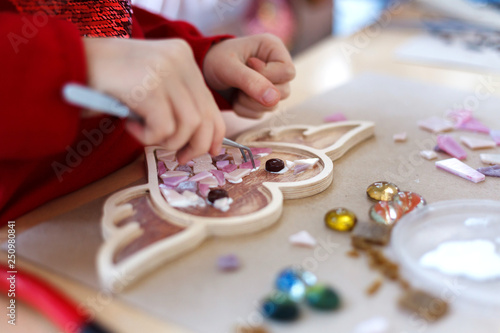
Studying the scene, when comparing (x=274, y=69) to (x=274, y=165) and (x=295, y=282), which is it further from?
(x=295, y=282)

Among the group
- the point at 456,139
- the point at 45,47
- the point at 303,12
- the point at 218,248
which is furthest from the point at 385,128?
the point at 303,12

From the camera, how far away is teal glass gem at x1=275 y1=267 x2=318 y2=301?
0.37m

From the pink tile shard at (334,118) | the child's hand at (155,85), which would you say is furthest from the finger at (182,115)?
the pink tile shard at (334,118)

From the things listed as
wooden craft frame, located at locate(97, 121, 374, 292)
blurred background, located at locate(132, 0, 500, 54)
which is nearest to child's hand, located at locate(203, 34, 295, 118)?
wooden craft frame, located at locate(97, 121, 374, 292)

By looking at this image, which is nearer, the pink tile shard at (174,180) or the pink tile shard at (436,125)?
the pink tile shard at (174,180)

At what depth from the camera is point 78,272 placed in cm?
41

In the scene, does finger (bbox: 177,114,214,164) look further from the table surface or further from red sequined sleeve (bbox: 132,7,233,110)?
red sequined sleeve (bbox: 132,7,233,110)

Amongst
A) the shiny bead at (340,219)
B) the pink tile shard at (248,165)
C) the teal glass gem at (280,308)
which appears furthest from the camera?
the pink tile shard at (248,165)

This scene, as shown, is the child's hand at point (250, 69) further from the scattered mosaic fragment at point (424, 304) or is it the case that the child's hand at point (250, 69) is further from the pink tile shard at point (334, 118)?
the scattered mosaic fragment at point (424, 304)

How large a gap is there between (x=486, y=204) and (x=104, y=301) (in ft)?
1.22

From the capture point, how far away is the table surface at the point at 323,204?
365 mm

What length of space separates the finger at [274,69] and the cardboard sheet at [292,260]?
0.15 meters

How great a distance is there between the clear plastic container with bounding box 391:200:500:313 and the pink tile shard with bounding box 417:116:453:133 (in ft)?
0.73

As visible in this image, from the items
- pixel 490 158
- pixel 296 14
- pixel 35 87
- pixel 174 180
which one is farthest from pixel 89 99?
pixel 296 14
